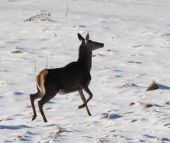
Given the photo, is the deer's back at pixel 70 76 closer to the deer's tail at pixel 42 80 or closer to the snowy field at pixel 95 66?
the deer's tail at pixel 42 80

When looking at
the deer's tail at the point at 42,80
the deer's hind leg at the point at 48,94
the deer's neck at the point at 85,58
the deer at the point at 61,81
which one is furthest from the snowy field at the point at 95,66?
the deer's neck at the point at 85,58

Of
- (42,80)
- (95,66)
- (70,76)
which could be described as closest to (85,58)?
(70,76)

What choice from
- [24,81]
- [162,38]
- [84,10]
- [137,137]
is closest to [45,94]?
[137,137]

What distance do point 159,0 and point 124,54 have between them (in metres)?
8.89

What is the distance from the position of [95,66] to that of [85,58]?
371 cm

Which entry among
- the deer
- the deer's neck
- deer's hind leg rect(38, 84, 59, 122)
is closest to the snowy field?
deer's hind leg rect(38, 84, 59, 122)

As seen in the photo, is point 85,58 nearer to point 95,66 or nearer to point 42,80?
point 42,80

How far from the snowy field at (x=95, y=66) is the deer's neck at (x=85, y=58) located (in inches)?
33.9

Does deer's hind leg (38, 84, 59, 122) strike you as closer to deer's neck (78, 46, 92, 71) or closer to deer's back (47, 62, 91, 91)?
deer's back (47, 62, 91, 91)

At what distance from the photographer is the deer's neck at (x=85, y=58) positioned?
12.0 meters

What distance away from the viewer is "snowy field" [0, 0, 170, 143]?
10320 millimetres

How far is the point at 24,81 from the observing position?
1448 centimetres

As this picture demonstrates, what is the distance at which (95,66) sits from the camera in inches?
623

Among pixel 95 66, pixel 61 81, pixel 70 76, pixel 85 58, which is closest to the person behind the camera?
pixel 61 81
